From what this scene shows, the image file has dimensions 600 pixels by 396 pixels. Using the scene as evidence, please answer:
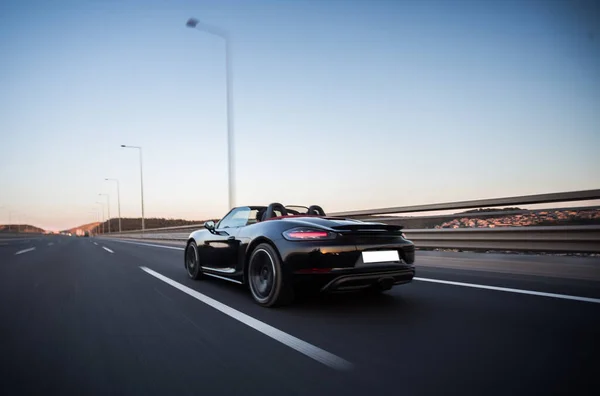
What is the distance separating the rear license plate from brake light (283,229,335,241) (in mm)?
414

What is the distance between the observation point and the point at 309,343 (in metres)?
3.01

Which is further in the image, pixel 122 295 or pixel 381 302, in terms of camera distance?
pixel 122 295

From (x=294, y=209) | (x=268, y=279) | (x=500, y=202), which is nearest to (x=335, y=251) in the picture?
(x=268, y=279)

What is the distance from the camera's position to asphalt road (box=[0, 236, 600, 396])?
7.43ft

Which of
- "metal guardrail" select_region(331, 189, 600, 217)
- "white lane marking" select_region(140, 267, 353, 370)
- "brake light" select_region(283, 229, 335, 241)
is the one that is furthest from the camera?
"metal guardrail" select_region(331, 189, 600, 217)

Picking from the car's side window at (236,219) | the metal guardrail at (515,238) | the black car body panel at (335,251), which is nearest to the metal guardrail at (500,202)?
the metal guardrail at (515,238)

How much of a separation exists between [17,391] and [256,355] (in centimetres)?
140

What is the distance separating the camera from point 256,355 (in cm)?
276

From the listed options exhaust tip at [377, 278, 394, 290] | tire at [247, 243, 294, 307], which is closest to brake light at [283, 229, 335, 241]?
tire at [247, 243, 294, 307]

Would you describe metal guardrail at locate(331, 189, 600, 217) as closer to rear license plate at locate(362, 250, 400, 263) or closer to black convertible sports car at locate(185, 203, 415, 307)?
black convertible sports car at locate(185, 203, 415, 307)

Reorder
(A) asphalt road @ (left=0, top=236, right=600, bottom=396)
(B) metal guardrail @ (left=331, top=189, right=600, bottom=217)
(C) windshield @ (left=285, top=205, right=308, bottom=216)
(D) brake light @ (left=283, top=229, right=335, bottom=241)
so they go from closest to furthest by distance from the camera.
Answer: (A) asphalt road @ (left=0, top=236, right=600, bottom=396), (D) brake light @ (left=283, top=229, right=335, bottom=241), (B) metal guardrail @ (left=331, top=189, right=600, bottom=217), (C) windshield @ (left=285, top=205, right=308, bottom=216)

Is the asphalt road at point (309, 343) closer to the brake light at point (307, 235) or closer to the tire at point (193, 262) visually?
the brake light at point (307, 235)

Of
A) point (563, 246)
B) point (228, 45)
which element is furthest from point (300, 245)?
point (228, 45)

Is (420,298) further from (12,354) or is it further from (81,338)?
(12,354)
